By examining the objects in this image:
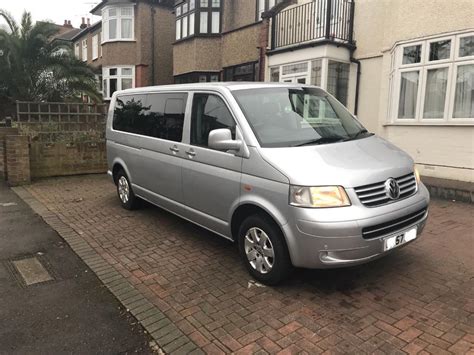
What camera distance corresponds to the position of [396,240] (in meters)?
3.82

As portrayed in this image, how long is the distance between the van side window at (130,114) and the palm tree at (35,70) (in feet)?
34.9

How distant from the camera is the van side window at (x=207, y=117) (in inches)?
177

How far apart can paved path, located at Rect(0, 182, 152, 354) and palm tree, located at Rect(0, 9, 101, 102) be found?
1277cm

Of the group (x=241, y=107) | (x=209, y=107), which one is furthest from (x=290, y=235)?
(x=209, y=107)

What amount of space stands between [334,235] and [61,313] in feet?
8.08

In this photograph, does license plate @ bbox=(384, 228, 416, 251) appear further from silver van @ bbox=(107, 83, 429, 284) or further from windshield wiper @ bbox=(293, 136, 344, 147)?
windshield wiper @ bbox=(293, 136, 344, 147)

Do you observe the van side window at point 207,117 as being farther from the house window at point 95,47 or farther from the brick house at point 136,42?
the house window at point 95,47

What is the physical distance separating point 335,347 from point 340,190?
4.14 feet

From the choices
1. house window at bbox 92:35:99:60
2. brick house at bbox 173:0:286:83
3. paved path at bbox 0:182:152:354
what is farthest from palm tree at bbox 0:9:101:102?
paved path at bbox 0:182:152:354

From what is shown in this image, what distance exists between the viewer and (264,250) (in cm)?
396

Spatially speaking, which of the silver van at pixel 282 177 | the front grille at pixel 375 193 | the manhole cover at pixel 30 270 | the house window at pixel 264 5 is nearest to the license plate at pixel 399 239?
the silver van at pixel 282 177

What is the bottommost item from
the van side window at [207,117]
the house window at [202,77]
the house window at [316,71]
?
the van side window at [207,117]

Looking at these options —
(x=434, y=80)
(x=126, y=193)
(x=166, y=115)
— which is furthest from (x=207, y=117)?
(x=434, y=80)

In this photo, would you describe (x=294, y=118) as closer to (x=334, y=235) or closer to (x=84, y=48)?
(x=334, y=235)
